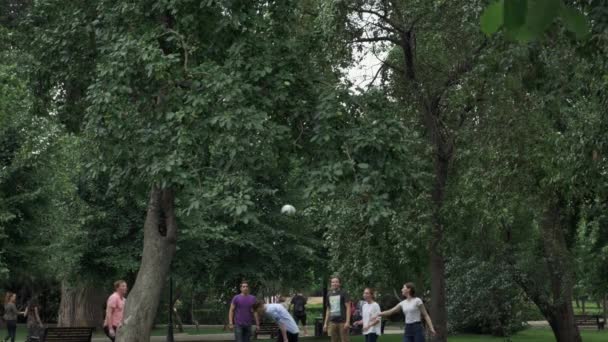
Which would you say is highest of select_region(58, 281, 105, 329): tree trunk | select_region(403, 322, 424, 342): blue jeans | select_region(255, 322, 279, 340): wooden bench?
select_region(58, 281, 105, 329): tree trunk

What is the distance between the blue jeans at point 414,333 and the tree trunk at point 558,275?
751 cm

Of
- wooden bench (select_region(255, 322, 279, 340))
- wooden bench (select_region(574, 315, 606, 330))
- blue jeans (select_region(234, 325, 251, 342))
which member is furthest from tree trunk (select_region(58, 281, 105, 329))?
wooden bench (select_region(574, 315, 606, 330))

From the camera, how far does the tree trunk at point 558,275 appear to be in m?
24.1

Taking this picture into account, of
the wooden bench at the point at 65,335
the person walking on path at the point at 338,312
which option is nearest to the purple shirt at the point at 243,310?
the person walking on path at the point at 338,312

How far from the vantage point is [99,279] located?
99.5 ft

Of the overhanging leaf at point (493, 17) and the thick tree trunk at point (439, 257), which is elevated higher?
the thick tree trunk at point (439, 257)

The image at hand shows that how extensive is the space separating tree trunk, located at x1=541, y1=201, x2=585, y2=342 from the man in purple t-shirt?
7.90m

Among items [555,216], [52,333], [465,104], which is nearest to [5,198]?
[52,333]

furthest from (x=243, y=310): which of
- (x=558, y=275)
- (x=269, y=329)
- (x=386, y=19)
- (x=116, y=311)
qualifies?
(x=269, y=329)

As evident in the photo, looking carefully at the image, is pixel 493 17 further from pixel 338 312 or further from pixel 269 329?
pixel 269 329

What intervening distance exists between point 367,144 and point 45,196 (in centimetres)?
967

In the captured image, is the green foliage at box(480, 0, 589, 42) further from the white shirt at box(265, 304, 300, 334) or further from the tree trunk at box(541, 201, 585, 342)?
the tree trunk at box(541, 201, 585, 342)

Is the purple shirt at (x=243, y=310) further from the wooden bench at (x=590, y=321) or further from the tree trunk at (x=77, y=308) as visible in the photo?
the wooden bench at (x=590, y=321)

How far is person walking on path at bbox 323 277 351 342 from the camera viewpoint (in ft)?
61.9
